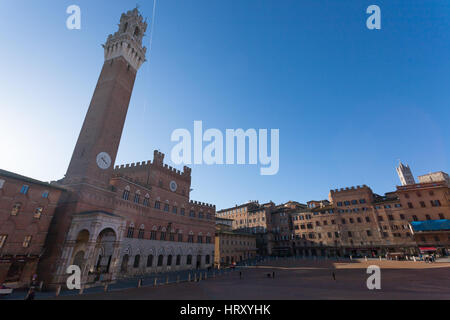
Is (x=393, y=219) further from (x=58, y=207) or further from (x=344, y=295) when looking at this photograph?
(x=58, y=207)

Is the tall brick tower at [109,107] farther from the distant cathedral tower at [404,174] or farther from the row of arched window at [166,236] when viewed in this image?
the distant cathedral tower at [404,174]

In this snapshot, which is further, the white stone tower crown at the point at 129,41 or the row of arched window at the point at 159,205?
the white stone tower crown at the point at 129,41

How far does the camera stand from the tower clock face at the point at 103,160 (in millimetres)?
28141

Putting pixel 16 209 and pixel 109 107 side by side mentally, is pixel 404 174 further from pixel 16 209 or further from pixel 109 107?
pixel 16 209

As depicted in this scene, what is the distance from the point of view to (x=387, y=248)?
176 feet

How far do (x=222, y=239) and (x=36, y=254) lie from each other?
42.1 m

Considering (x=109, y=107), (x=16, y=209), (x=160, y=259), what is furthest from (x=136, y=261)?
(x=109, y=107)

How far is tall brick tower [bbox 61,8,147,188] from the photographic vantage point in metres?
27.4

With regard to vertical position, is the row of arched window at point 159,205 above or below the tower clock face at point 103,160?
Result: below

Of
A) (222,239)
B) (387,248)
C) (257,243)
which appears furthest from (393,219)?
(222,239)

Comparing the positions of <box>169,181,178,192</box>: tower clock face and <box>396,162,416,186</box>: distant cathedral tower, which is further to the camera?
<box>396,162,416,186</box>: distant cathedral tower


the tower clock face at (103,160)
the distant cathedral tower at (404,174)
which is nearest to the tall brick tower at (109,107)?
the tower clock face at (103,160)

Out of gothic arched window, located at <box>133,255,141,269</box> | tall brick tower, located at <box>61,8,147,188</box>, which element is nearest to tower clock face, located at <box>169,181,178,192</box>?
gothic arched window, located at <box>133,255,141,269</box>

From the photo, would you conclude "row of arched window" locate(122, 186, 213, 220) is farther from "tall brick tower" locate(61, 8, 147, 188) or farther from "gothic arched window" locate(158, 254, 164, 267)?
"gothic arched window" locate(158, 254, 164, 267)
